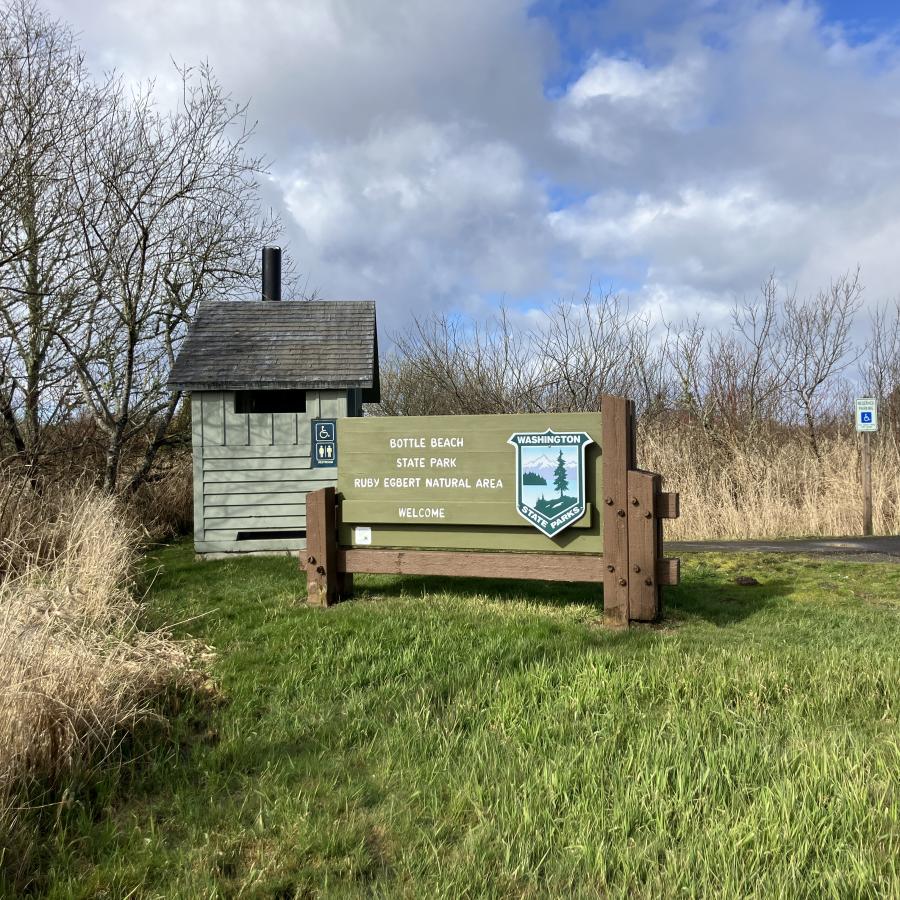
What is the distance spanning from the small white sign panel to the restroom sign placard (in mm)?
9401

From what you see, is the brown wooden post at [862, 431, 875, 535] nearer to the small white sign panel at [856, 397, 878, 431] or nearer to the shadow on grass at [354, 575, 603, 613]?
the small white sign panel at [856, 397, 878, 431]

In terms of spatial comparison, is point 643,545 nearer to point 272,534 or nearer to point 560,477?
point 560,477

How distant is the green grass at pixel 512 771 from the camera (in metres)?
2.42

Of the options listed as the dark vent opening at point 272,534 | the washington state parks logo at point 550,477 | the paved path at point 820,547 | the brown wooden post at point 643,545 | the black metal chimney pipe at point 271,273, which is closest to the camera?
the brown wooden post at point 643,545

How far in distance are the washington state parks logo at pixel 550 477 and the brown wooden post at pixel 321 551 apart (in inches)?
70.1

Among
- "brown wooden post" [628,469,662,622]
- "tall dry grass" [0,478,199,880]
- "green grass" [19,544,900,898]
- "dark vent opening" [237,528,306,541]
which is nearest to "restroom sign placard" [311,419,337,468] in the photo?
"dark vent opening" [237,528,306,541]

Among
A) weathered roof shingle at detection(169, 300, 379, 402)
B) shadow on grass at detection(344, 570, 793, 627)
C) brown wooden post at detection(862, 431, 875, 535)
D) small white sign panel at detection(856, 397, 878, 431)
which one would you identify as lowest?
shadow on grass at detection(344, 570, 793, 627)

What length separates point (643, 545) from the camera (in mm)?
5488

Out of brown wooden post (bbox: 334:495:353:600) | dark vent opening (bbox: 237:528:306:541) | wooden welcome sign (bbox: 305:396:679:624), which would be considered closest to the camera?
wooden welcome sign (bbox: 305:396:679:624)

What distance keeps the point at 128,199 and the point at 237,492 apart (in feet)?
23.2

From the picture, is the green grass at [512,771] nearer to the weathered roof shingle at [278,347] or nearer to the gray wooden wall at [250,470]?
the gray wooden wall at [250,470]

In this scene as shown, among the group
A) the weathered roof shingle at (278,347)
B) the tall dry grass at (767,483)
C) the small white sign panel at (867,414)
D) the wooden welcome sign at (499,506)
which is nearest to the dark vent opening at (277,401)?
the weathered roof shingle at (278,347)

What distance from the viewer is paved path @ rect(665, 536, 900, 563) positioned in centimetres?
899

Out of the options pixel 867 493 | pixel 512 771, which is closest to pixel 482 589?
pixel 512 771
